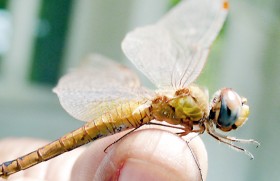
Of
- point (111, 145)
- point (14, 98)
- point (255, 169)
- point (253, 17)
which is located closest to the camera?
point (111, 145)

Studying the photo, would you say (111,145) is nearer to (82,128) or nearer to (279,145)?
(82,128)

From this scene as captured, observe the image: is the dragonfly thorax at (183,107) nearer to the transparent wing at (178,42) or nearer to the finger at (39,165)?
the transparent wing at (178,42)

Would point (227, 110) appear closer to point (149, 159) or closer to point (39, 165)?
point (149, 159)

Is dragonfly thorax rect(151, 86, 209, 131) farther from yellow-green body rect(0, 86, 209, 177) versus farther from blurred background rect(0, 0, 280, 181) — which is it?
blurred background rect(0, 0, 280, 181)

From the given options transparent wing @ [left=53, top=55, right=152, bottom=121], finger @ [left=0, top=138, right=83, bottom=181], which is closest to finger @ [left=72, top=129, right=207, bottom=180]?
transparent wing @ [left=53, top=55, right=152, bottom=121]

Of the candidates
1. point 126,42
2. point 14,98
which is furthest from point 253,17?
point 14,98

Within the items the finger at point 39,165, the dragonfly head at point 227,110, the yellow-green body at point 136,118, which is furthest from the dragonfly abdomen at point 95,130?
the finger at point 39,165

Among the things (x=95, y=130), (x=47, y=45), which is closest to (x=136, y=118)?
(x=95, y=130)

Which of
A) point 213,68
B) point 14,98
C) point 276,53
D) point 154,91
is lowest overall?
point 14,98
